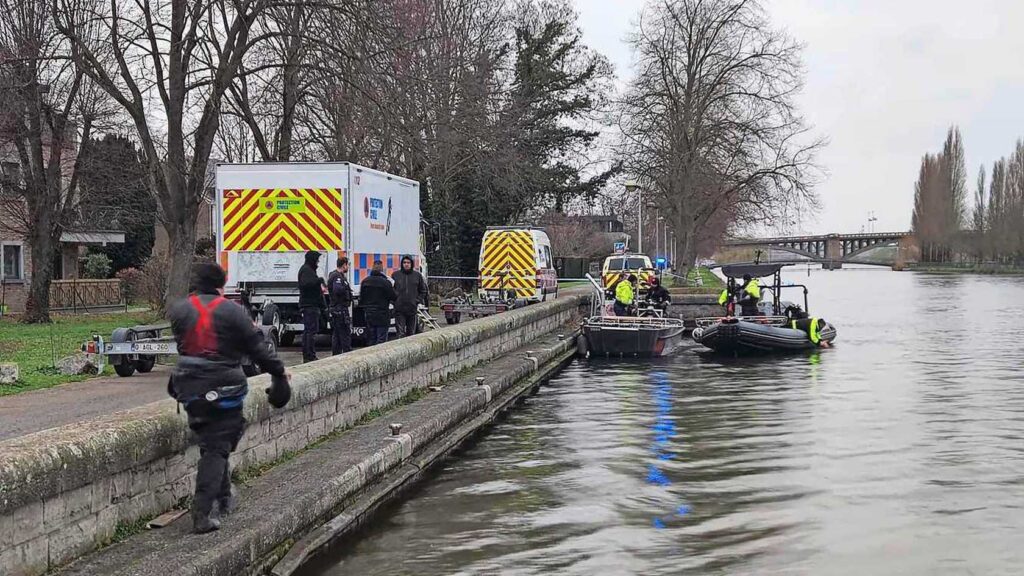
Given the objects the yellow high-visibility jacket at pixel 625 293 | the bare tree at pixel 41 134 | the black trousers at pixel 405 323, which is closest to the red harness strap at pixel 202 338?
the black trousers at pixel 405 323

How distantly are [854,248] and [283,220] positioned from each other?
140 metres

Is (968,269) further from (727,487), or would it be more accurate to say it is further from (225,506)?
(225,506)

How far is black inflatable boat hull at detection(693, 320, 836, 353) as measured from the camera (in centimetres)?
2428

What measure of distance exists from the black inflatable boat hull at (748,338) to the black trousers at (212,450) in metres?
18.8

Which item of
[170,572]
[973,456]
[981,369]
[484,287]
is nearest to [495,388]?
[973,456]

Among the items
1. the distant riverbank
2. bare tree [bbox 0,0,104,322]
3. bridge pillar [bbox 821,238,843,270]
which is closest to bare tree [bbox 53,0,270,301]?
bare tree [bbox 0,0,104,322]

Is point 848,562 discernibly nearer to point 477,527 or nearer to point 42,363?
point 477,527

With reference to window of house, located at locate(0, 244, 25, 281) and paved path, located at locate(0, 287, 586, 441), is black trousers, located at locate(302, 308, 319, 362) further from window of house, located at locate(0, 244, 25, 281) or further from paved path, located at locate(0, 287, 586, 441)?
window of house, located at locate(0, 244, 25, 281)

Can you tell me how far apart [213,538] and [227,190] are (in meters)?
10.9

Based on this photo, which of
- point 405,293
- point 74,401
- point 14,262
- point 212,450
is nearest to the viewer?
point 212,450

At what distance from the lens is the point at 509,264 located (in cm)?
2950

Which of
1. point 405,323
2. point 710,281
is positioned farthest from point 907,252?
point 405,323

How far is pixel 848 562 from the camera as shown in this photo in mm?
7570

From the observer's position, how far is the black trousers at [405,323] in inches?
666
